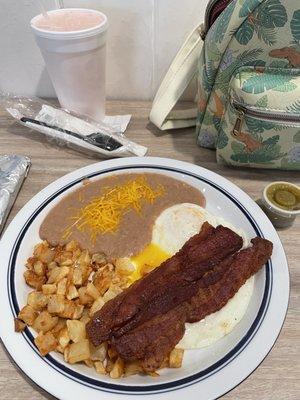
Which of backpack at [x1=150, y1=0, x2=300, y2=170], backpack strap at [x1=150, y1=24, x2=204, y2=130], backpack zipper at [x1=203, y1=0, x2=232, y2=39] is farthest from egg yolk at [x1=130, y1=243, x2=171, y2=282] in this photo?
backpack zipper at [x1=203, y1=0, x2=232, y2=39]

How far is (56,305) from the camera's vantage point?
0.70 metres

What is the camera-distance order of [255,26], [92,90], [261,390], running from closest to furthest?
1. [261,390]
2. [255,26]
3. [92,90]

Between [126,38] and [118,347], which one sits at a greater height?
[126,38]

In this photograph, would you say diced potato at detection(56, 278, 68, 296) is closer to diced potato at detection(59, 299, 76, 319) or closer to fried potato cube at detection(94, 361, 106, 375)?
diced potato at detection(59, 299, 76, 319)

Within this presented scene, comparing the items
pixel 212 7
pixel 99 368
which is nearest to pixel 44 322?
pixel 99 368

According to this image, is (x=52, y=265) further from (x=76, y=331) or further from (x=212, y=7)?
(x=212, y=7)

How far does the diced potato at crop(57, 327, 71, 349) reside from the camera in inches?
26.1

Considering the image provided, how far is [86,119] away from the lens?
1.09 m

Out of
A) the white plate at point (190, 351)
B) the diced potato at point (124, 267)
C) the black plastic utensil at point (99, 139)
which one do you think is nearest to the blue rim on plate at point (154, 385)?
the white plate at point (190, 351)

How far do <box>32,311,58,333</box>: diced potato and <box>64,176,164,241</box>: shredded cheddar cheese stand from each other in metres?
0.21

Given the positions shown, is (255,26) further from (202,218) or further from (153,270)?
(153,270)

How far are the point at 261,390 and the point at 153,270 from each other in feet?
0.97

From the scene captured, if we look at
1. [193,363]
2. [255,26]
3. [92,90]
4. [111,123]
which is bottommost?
[193,363]

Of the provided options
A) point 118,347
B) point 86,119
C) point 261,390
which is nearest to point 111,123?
point 86,119
